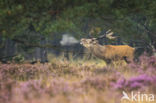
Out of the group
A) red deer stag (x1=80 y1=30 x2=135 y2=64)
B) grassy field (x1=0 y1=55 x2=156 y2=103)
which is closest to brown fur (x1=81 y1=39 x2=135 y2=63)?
red deer stag (x1=80 y1=30 x2=135 y2=64)

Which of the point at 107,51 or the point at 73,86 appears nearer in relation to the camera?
the point at 73,86

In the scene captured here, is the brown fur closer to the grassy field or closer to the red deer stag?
the red deer stag

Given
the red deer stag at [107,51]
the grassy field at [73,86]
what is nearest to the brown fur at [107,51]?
the red deer stag at [107,51]

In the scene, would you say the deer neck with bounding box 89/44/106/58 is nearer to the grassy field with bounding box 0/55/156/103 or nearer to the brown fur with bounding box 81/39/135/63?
the brown fur with bounding box 81/39/135/63

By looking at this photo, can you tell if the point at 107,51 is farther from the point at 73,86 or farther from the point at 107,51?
the point at 73,86

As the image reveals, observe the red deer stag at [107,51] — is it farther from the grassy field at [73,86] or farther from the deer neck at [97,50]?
the grassy field at [73,86]

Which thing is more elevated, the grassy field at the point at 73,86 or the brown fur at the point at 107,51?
the brown fur at the point at 107,51

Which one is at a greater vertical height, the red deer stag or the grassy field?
the red deer stag

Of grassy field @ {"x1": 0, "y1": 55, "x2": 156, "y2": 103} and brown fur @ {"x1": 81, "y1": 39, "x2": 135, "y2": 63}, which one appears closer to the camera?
grassy field @ {"x1": 0, "y1": 55, "x2": 156, "y2": 103}

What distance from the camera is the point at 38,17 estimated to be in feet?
25.0

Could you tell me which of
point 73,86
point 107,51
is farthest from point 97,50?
point 73,86

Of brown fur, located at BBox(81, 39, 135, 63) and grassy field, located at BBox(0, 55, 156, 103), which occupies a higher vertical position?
brown fur, located at BBox(81, 39, 135, 63)

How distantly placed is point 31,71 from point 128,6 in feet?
12.8

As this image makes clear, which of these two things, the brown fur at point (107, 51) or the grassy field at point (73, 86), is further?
the brown fur at point (107, 51)
